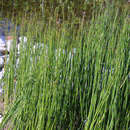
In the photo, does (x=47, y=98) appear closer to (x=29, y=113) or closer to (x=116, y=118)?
(x=29, y=113)

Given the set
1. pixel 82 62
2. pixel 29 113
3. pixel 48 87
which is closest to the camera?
pixel 48 87

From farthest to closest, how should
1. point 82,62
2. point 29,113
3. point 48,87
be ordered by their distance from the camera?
point 82,62 → point 29,113 → point 48,87

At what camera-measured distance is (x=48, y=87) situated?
126cm

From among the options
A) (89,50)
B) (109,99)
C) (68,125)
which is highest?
(89,50)

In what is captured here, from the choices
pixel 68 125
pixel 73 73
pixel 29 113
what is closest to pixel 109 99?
pixel 73 73

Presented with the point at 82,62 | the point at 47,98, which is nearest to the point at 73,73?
the point at 82,62

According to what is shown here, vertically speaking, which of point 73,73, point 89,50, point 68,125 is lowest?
point 68,125

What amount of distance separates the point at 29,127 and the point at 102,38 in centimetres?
70

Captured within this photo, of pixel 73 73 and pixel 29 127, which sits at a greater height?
pixel 73 73

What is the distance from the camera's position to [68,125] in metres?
1.52

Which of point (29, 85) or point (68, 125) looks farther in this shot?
point (68, 125)

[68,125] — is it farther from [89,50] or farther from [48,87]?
[89,50]

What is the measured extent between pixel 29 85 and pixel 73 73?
279 millimetres

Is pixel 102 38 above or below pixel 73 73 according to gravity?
above
